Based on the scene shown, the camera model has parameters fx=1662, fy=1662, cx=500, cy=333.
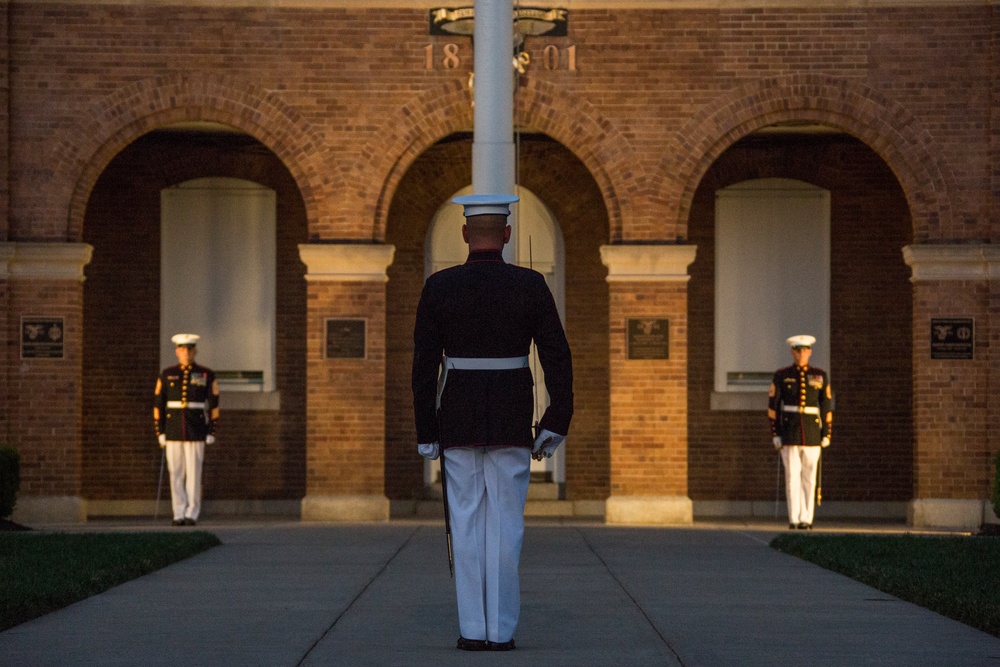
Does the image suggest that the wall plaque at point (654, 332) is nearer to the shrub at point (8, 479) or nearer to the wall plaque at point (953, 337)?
the wall plaque at point (953, 337)

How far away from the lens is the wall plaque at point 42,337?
1664 cm

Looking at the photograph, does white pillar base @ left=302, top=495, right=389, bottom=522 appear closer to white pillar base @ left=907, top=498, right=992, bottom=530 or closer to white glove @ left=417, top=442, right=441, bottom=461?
white pillar base @ left=907, top=498, right=992, bottom=530

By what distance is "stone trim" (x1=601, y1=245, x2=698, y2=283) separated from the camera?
1667cm

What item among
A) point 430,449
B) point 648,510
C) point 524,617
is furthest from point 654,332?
point 430,449

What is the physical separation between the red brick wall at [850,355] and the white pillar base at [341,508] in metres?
4.10

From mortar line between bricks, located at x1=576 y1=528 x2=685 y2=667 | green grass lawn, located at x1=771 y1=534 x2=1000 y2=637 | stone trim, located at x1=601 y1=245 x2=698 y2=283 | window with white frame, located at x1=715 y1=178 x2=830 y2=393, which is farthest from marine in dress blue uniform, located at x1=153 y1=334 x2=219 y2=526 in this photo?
green grass lawn, located at x1=771 y1=534 x2=1000 y2=637

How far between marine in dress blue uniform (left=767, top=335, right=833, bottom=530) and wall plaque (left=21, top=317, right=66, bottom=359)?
23.6 feet

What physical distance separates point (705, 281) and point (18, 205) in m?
7.60

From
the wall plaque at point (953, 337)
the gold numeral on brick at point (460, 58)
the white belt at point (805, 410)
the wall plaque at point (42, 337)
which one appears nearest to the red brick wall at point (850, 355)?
the wall plaque at point (953, 337)

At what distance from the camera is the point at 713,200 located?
19172 mm

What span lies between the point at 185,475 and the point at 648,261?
202 inches

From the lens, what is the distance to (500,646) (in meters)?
7.39

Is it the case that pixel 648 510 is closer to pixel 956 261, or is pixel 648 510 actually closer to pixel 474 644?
pixel 956 261

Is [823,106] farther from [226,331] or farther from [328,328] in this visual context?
[226,331]
